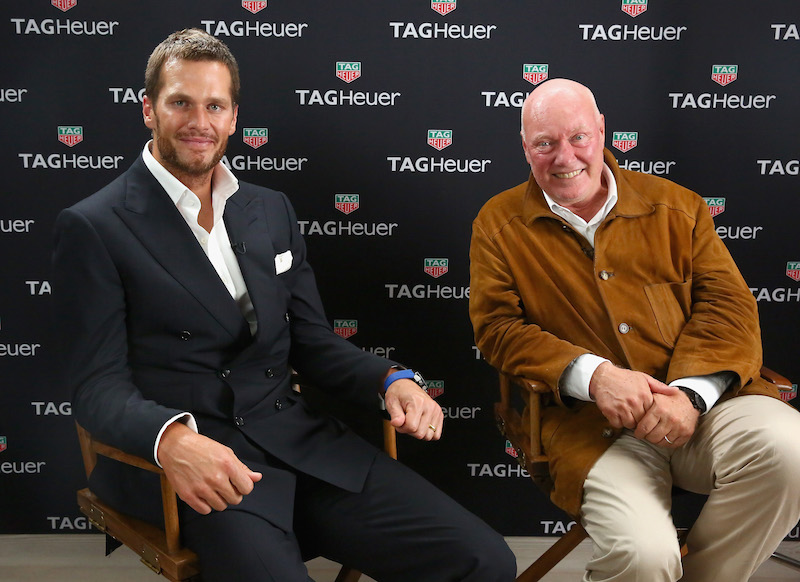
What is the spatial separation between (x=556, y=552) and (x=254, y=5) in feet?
7.01

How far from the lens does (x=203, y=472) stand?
1628 millimetres

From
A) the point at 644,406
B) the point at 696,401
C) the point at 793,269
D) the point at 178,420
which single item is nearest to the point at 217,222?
the point at 178,420

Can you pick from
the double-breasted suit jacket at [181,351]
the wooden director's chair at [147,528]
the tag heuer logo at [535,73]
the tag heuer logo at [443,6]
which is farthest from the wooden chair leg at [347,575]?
the tag heuer logo at [443,6]

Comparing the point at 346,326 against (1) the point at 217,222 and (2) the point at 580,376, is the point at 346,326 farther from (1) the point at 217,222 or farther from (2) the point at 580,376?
(2) the point at 580,376

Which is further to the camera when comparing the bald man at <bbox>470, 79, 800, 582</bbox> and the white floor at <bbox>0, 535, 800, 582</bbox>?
the white floor at <bbox>0, 535, 800, 582</bbox>

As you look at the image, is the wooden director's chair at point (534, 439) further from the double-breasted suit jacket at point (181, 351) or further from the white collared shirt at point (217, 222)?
the white collared shirt at point (217, 222)

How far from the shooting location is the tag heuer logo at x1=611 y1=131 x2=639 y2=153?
2.82 meters

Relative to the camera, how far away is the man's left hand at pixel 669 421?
2.00m

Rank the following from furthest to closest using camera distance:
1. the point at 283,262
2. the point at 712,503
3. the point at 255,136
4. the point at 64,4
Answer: the point at 255,136 < the point at 64,4 < the point at 283,262 < the point at 712,503

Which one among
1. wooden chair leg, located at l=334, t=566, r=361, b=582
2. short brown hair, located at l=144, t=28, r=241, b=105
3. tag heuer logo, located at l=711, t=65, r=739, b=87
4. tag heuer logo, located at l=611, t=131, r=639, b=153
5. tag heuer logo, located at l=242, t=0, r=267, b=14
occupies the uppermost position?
tag heuer logo, located at l=242, t=0, r=267, b=14

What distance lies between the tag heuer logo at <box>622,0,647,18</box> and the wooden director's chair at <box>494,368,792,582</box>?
4.42ft

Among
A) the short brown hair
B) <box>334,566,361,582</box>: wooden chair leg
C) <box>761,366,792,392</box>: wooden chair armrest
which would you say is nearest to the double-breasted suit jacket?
the short brown hair

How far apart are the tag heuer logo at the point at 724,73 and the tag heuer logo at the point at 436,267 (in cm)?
119

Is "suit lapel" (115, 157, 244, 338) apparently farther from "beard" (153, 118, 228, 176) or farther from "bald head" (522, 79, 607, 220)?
"bald head" (522, 79, 607, 220)
